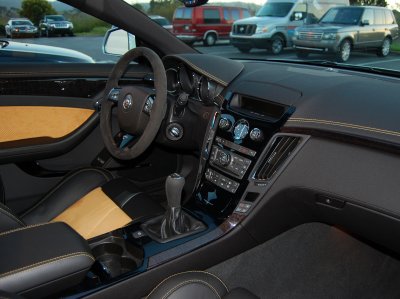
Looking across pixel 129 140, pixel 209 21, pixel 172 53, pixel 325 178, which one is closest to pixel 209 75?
pixel 172 53

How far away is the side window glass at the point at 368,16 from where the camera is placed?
8.33ft

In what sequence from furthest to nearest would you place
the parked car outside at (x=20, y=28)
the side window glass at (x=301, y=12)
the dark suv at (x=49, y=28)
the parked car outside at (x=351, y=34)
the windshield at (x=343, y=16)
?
the side window glass at (x=301, y=12)
the dark suv at (x=49, y=28)
the parked car outside at (x=20, y=28)
the windshield at (x=343, y=16)
the parked car outside at (x=351, y=34)

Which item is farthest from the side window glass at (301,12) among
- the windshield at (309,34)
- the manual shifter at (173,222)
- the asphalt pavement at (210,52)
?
the manual shifter at (173,222)

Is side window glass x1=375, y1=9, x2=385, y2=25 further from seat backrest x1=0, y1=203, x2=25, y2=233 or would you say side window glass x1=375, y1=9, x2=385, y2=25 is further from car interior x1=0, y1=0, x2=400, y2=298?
seat backrest x1=0, y1=203, x2=25, y2=233

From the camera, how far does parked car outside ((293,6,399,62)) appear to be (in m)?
2.49

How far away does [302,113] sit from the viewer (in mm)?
1822

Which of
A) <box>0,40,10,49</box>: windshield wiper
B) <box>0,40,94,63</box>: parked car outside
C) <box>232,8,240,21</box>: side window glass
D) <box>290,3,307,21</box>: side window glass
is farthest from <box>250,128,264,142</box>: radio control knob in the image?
<box>232,8,240,21</box>: side window glass

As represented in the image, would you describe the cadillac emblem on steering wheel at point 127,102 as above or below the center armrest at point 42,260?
above

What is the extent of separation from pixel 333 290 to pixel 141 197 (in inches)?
39.8

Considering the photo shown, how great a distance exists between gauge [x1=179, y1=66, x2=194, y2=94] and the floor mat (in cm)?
87

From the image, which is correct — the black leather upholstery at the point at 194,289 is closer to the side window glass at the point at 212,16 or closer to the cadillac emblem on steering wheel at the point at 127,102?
the cadillac emblem on steering wheel at the point at 127,102

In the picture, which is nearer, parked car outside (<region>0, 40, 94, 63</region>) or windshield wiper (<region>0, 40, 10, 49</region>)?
parked car outside (<region>0, 40, 94, 63</region>)

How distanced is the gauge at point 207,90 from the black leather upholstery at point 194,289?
105 cm

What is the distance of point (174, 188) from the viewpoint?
196 cm
